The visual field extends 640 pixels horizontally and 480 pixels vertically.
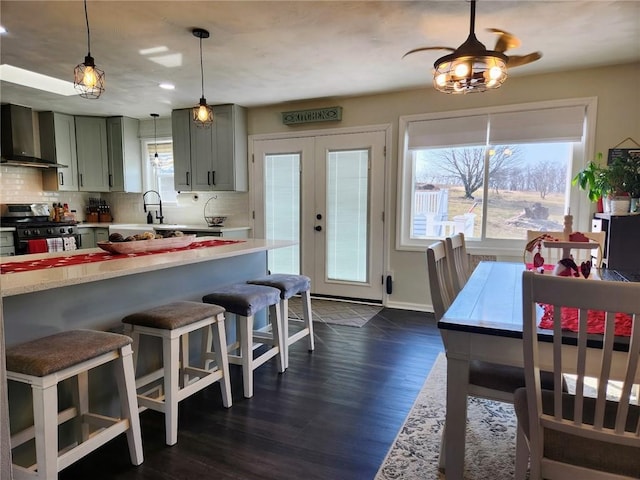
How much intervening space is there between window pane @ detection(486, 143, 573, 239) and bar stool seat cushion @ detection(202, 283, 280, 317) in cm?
268

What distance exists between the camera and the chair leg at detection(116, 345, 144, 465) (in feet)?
5.60

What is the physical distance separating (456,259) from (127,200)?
542 centimetres

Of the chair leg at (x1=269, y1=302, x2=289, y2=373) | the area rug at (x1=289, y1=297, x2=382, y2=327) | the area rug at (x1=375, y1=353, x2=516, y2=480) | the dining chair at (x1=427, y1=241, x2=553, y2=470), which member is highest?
the dining chair at (x1=427, y1=241, x2=553, y2=470)

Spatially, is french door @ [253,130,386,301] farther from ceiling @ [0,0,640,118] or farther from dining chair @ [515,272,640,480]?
dining chair @ [515,272,640,480]

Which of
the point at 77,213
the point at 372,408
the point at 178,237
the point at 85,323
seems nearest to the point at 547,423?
the point at 372,408

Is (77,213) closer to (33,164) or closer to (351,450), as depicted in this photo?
(33,164)

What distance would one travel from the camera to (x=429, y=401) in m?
2.39

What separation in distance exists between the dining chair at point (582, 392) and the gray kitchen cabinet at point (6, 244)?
5.48m

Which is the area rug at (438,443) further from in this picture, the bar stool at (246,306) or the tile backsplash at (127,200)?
the tile backsplash at (127,200)

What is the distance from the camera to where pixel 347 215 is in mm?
4762

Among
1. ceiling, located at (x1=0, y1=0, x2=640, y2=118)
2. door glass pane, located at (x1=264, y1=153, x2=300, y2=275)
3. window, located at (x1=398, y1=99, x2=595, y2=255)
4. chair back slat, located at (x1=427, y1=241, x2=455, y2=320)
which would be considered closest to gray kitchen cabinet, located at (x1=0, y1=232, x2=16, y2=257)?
ceiling, located at (x1=0, y1=0, x2=640, y2=118)

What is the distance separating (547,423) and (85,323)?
6.65ft

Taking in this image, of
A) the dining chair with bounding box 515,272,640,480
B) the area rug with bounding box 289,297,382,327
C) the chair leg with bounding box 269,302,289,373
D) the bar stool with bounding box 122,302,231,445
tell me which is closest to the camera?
the dining chair with bounding box 515,272,640,480

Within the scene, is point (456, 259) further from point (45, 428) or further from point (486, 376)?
point (45, 428)
